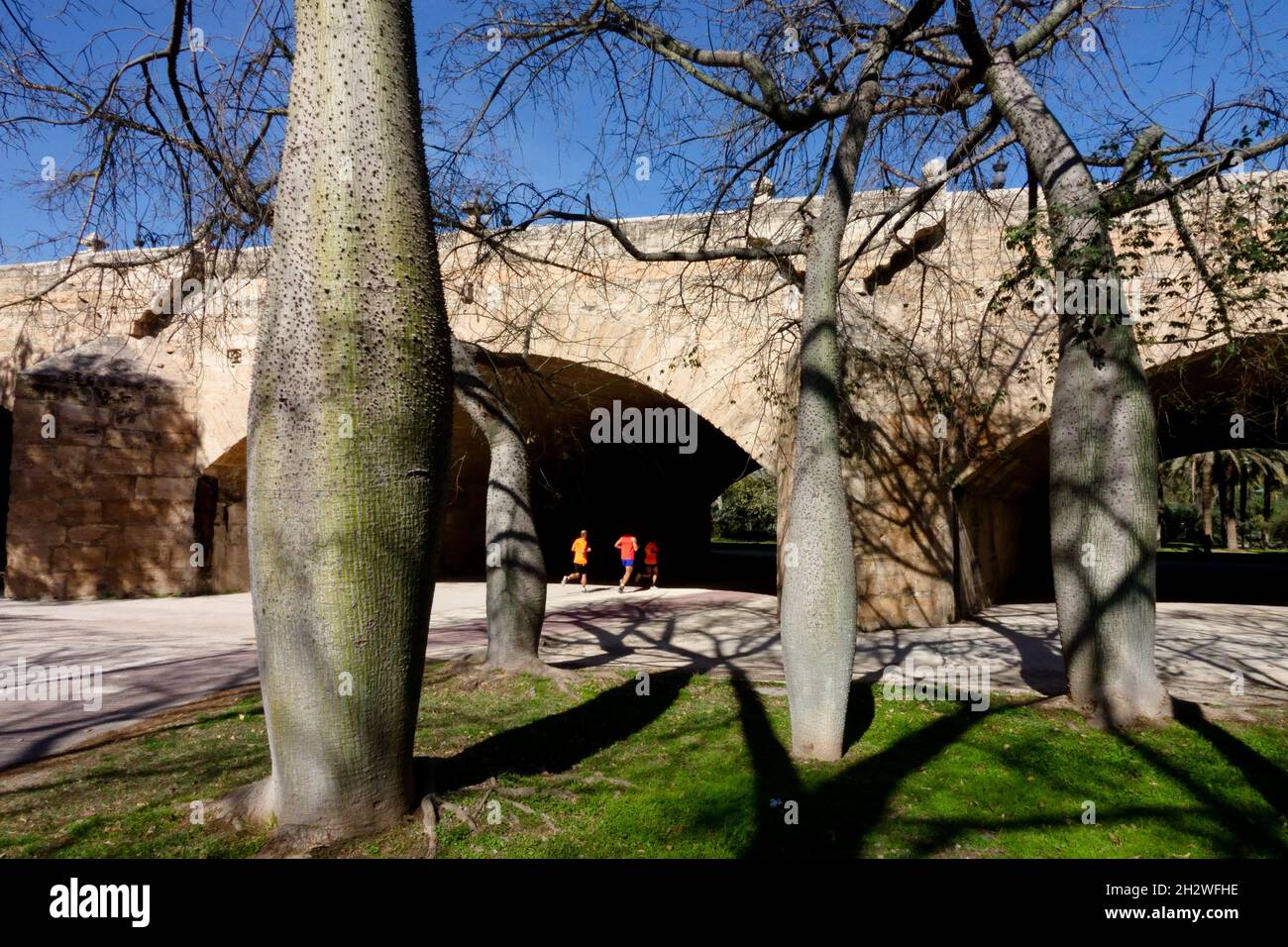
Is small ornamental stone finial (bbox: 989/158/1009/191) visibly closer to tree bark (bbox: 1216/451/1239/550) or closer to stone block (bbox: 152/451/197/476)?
stone block (bbox: 152/451/197/476)

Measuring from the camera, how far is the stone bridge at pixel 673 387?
9.28 meters

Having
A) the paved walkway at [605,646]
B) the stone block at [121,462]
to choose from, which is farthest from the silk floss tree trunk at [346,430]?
the stone block at [121,462]

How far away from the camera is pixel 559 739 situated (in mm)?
5578

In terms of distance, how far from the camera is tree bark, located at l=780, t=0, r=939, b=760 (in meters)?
4.84

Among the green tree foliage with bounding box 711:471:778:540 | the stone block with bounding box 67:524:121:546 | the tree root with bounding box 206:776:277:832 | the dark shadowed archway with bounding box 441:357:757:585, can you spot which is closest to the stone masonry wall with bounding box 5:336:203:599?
the stone block with bounding box 67:524:121:546

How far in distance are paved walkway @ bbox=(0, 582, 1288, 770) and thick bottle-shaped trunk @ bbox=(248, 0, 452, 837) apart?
9.91 ft

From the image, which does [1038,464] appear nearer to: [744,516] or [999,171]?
[999,171]

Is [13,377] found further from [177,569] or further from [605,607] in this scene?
[605,607]

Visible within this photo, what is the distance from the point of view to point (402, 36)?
12.1ft

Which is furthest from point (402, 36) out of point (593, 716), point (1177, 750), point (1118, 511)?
point (1177, 750)

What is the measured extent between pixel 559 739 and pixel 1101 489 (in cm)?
398

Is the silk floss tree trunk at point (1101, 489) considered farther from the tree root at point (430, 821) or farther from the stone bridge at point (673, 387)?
the tree root at point (430, 821)

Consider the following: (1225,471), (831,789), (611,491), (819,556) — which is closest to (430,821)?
(831,789)
